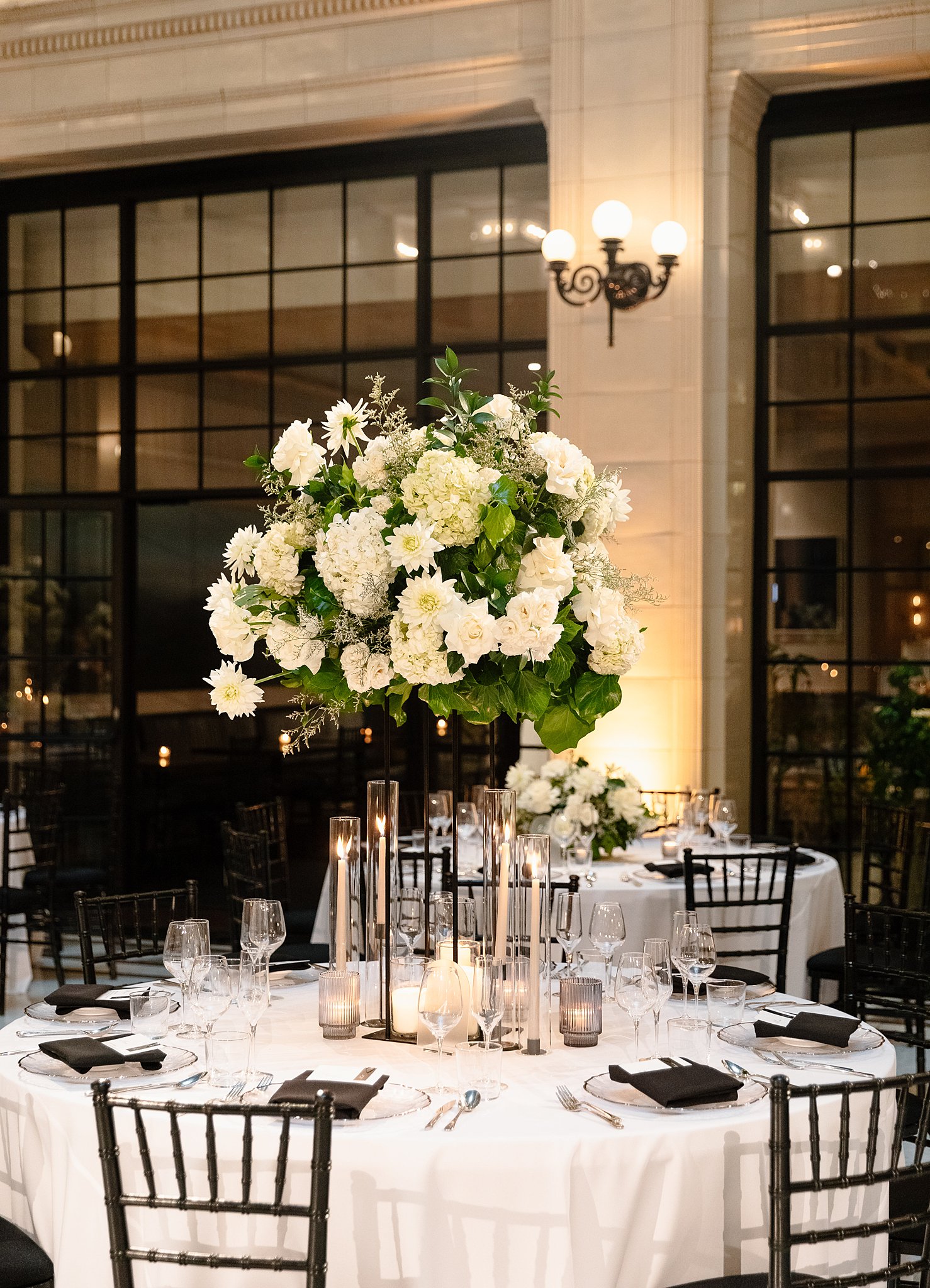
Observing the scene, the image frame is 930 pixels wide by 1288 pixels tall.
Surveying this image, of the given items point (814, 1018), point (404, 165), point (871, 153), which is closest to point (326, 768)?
point (404, 165)

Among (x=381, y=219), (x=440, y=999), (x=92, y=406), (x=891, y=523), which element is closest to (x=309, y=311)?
(x=381, y=219)

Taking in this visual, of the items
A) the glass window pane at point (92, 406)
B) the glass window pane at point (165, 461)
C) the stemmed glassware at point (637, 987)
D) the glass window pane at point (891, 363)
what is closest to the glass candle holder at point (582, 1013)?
the stemmed glassware at point (637, 987)

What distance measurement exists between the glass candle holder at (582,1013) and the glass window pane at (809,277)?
481 centimetres

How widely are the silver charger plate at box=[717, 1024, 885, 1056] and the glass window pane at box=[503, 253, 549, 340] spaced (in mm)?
4975

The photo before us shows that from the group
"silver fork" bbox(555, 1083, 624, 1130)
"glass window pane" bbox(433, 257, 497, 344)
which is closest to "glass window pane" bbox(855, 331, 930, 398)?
"glass window pane" bbox(433, 257, 497, 344)

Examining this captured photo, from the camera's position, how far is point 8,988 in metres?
7.09

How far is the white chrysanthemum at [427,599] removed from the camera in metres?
2.61

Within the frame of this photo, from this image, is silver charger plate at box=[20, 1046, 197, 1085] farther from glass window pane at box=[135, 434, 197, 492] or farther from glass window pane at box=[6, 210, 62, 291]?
glass window pane at box=[6, 210, 62, 291]

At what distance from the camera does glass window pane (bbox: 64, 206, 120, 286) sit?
8273 mm

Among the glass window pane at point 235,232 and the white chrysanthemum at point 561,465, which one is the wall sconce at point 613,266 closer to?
the glass window pane at point 235,232

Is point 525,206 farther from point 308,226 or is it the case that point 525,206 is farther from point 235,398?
point 235,398

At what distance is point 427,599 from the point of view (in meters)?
2.62

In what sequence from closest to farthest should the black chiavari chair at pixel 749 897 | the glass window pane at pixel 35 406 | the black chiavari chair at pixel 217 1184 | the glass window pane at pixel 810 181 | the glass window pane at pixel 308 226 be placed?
the black chiavari chair at pixel 217 1184
the black chiavari chair at pixel 749 897
the glass window pane at pixel 810 181
the glass window pane at pixel 308 226
the glass window pane at pixel 35 406

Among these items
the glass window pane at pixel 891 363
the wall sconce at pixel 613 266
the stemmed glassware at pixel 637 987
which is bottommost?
the stemmed glassware at pixel 637 987
